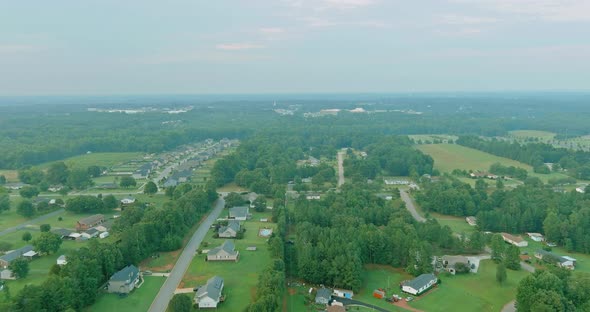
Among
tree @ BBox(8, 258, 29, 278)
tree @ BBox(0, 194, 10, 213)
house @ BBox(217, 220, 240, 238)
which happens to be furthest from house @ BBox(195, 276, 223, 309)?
tree @ BBox(0, 194, 10, 213)

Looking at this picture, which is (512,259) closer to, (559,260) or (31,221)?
(559,260)

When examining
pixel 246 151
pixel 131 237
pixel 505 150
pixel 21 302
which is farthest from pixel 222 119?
pixel 21 302

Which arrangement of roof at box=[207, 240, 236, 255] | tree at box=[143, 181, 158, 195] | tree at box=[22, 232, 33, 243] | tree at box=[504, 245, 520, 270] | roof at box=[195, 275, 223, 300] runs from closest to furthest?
1. roof at box=[195, 275, 223, 300]
2. tree at box=[504, 245, 520, 270]
3. roof at box=[207, 240, 236, 255]
4. tree at box=[22, 232, 33, 243]
5. tree at box=[143, 181, 158, 195]

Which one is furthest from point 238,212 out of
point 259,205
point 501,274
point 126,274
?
point 501,274

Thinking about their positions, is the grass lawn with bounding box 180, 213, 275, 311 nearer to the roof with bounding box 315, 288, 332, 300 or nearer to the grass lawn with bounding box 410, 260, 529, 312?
the roof with bounding box 315, 288, 332, 300

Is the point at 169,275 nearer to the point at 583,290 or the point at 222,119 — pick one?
the point at 583,290

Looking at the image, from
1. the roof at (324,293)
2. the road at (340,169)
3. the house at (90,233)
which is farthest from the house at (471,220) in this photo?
the house at (90,233)

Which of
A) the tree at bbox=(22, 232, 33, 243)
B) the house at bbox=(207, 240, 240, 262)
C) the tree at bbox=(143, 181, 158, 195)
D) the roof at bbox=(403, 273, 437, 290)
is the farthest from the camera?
the tree at bbox=(143, 181, 158, 195)
